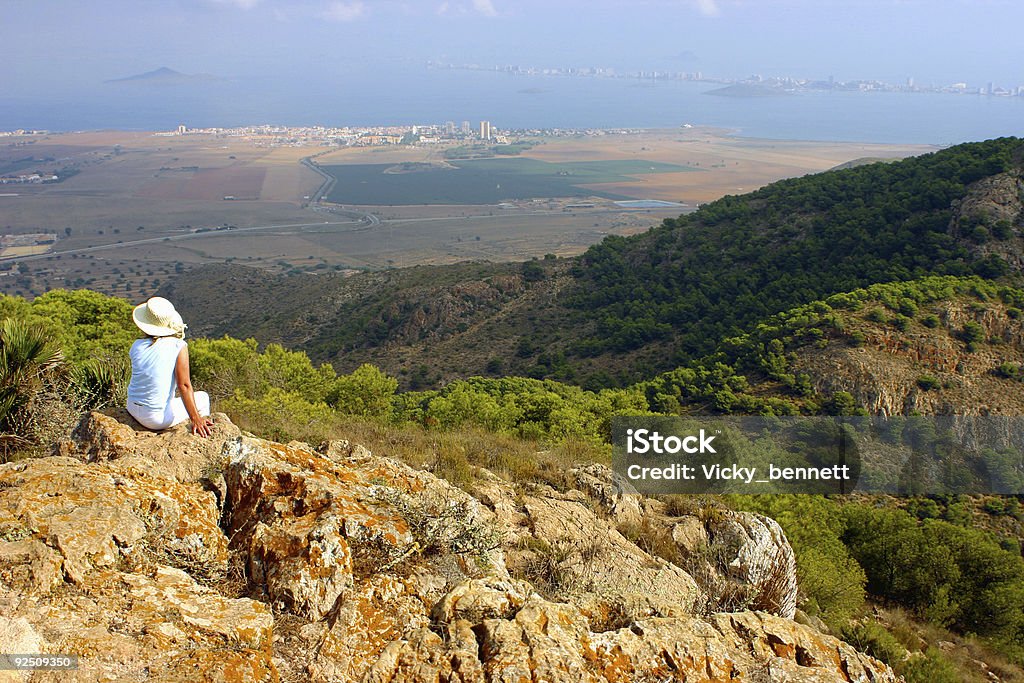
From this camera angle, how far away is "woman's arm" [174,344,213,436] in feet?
16.5

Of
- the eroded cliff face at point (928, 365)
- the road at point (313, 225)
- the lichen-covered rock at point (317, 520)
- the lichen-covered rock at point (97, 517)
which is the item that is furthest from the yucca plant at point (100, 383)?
the road at point (313, 225)

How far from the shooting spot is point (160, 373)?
5.06m

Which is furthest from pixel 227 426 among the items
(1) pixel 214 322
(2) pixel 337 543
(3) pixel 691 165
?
(3) pixel 691 165

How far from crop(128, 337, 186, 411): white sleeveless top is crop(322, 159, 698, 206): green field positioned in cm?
9774

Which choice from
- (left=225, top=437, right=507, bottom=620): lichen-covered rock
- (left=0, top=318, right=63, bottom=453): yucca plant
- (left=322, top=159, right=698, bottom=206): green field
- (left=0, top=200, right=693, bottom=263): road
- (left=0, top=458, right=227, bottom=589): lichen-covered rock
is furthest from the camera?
(left=322, top=159, right=698, bottom=206): green field

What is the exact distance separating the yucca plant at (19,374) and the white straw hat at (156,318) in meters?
1.92

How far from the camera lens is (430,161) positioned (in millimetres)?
140750

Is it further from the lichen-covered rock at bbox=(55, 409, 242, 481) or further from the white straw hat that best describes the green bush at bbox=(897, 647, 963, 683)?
the white straw hat

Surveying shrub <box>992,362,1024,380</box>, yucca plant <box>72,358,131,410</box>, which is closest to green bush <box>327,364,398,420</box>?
yucca plant <box>72,358,131,410</box>

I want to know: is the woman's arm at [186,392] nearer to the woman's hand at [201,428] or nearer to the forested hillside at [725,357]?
the woman's hand at [201,428]

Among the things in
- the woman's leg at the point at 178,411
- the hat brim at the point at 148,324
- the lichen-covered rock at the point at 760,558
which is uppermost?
the hat brim at the point at 148,324

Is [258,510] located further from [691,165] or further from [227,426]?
[691,165]

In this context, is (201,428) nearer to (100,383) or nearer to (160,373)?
(160,373)

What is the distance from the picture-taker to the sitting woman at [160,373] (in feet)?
16.3
